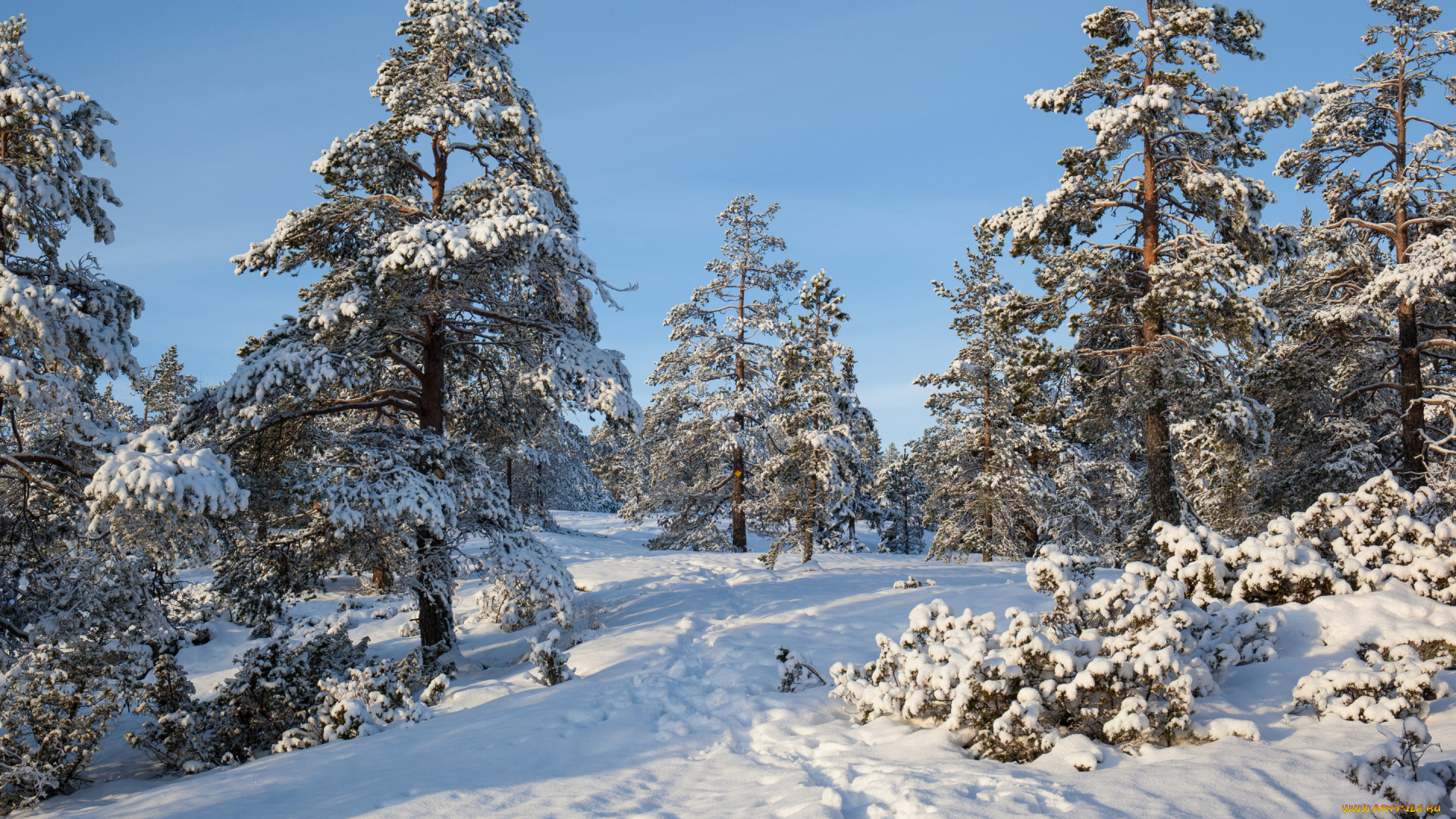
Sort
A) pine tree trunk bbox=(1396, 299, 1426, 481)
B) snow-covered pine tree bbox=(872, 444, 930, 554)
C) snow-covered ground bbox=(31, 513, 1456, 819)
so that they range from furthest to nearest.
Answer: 1. snow-covered pine tree bbox=(872, 444, 930, 554)
2. pine tree trunk bbox=(1396, 299, 1426, 481)
3. snow-covered ground bbox=(31, 513, 1456, 819)

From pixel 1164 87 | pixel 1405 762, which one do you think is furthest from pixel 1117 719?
pixel 1164 87

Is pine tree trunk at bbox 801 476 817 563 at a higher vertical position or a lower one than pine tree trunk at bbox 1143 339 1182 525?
lower

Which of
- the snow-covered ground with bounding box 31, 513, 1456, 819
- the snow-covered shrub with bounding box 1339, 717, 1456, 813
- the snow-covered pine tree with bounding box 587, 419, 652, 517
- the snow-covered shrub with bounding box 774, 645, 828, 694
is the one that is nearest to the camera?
the snow-covered shrub with bounding box 1339, 717, 1456, 813

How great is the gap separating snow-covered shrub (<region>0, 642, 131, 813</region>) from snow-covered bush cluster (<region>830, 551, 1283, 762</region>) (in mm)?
7524

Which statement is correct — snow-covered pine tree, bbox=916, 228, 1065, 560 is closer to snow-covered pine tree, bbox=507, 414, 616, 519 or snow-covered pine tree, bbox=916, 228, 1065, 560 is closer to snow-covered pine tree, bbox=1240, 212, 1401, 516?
snow-covered pine tree, bbox=1240, 212, 1401, 516

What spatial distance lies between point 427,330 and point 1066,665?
9.87 m

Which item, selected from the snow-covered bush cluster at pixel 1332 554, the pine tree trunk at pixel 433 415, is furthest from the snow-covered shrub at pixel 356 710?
the snow-covered bush cluster at pixel 1332 554

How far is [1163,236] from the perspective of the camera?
1395 cm

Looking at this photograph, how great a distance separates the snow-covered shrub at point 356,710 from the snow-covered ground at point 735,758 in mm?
310

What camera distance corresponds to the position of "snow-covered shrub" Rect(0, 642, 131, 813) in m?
7.31

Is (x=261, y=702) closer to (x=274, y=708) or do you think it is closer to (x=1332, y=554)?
(x=274, y=708)

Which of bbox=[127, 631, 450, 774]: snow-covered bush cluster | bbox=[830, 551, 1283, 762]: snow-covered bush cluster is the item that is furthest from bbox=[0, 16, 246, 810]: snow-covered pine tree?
bbox=[830, 551, 1283, 762]: snow-covered bush cluster

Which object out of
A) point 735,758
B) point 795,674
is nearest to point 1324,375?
point 795,674

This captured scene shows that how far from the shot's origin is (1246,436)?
12492mm
